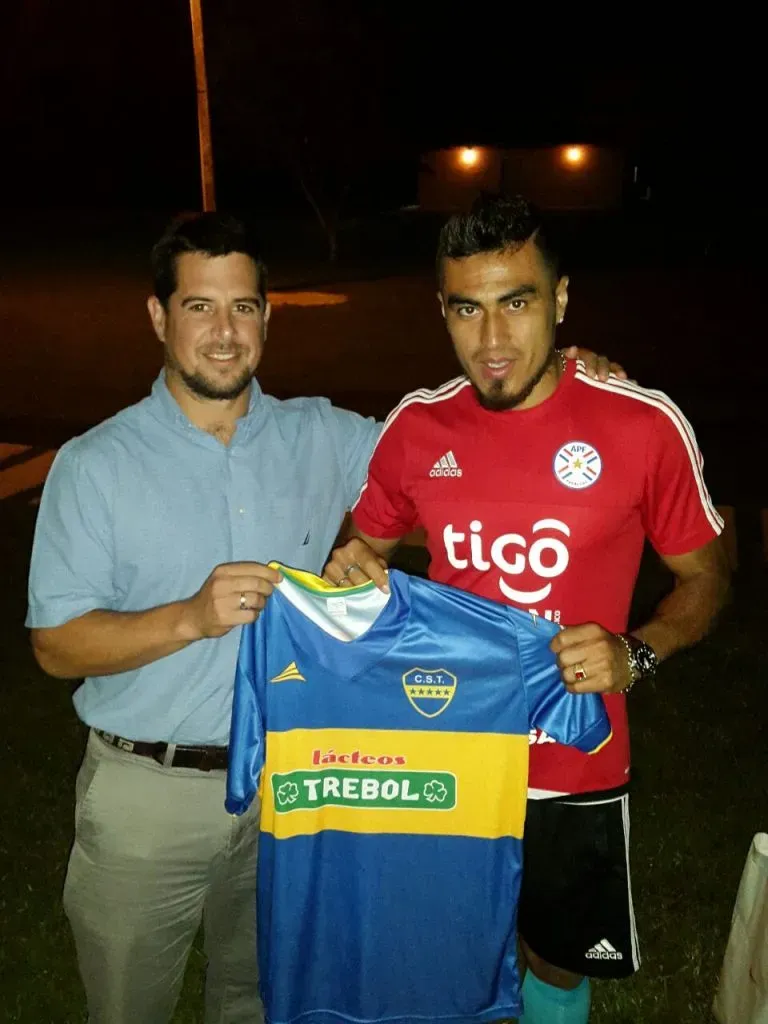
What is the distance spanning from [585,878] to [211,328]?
203 centimetres

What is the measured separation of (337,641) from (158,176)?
63684mm

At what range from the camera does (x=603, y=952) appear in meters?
2.92

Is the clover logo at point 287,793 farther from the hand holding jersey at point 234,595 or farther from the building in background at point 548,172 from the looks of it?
the building in background at point 548,172

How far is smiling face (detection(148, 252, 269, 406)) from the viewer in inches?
110

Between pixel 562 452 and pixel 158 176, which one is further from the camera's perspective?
pixel 158 176

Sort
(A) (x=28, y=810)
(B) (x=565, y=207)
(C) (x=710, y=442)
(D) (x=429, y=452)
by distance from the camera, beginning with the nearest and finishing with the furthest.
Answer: (D) (x=429, y=452) < (A) (x=28, y=810) < (C) (x=710, y=442) < (B) (x=565, y=207)

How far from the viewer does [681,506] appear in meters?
2.83

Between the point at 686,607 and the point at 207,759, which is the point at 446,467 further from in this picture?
the point at 207,759

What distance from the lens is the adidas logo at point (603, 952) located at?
292cm

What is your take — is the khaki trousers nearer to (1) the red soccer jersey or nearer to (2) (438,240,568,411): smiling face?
(1) the red soccer jersey

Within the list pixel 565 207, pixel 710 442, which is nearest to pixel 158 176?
pixel 565 207

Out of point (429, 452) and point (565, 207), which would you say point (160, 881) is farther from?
point (565, 207)

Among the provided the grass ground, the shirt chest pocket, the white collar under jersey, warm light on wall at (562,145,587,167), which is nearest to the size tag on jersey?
the white collar under jersey

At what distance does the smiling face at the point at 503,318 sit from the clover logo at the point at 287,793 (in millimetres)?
1270
